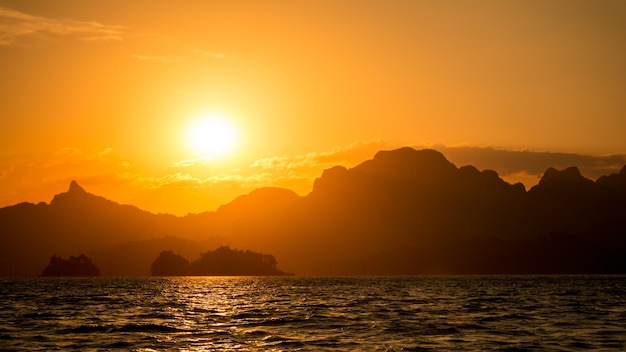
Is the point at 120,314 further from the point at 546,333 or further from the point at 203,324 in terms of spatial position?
the point at 546,333

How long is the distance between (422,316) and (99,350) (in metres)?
42.5

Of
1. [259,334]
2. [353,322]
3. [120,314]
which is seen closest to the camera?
[259,334]

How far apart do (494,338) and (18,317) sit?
54213 mm

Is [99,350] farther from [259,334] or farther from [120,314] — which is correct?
[120,314]

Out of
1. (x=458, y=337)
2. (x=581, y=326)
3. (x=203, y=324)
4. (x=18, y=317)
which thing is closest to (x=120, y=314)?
(x=18, y=317)

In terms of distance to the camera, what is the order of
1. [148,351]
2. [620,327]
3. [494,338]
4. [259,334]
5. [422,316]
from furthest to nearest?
[422,316], [620,327], [259,334], [494,338], [148,351]

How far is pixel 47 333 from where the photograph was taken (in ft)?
212

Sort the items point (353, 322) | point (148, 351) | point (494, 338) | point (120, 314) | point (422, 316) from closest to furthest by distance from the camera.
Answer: point (148, 351), point (494, 338), point (353, 322), point (422, 316), point (120, 314)

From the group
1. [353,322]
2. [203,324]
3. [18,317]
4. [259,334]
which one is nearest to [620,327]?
[353,322]

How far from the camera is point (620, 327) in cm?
7000

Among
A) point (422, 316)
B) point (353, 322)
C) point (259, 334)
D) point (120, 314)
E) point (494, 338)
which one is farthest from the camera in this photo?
point (120, 314)

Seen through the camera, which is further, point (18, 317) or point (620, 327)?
point (18, 317)

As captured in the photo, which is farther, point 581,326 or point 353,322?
point 353,322

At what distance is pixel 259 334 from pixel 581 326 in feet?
99.0
